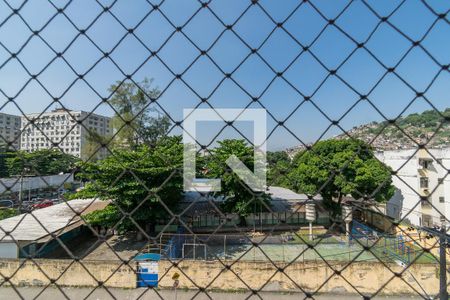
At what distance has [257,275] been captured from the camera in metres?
4.91

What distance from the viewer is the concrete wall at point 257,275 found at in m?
4.72

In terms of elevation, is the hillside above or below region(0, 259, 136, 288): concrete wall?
above

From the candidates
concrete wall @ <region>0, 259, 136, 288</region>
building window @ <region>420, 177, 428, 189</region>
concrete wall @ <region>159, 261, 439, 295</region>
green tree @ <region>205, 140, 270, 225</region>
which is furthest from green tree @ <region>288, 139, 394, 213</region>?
concrete wall @ <region>0, 259, 136, 288</region>

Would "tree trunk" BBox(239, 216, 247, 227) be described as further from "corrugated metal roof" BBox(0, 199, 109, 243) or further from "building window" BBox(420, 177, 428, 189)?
"building window" BBox(420, 177, 428, 189)

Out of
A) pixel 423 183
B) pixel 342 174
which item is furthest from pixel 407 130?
pixel 423 183

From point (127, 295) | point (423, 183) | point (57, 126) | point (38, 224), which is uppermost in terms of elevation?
point (57, 126)

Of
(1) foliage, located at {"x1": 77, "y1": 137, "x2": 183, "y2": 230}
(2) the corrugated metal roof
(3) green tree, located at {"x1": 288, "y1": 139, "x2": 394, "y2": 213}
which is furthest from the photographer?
(3) green tree, located at {"x1": 288, "y1": 139, "x2": 394, "y2": 213}

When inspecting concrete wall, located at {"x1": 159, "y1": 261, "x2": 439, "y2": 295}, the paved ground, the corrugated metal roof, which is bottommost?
the paved ground

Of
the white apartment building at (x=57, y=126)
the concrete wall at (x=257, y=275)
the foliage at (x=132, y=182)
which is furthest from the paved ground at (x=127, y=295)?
the white apartment building at (x=57, y=126)

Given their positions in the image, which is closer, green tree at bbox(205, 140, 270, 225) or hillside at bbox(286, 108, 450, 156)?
hillside at bbox(286, 108, 450, 156)

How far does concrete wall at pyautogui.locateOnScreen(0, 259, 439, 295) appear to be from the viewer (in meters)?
4.72

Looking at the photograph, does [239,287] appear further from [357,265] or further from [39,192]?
[39,192]

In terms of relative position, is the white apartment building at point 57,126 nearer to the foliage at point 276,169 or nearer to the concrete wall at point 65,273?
the foliage at point 276,169

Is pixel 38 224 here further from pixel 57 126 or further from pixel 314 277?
pixel 314 277
